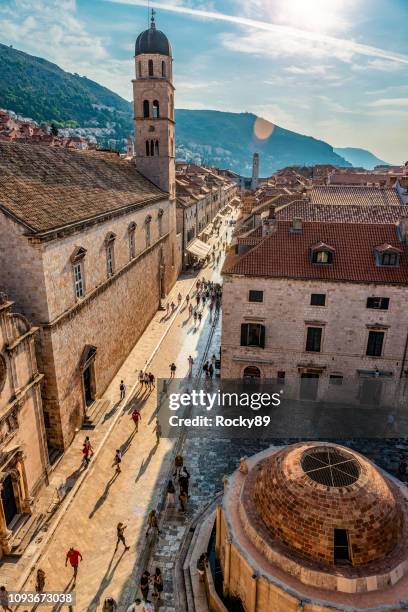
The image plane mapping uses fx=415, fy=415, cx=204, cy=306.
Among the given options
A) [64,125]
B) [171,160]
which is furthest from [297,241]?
[64,125]

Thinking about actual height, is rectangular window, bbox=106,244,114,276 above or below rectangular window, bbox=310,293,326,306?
above

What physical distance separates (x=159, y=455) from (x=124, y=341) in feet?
37.7

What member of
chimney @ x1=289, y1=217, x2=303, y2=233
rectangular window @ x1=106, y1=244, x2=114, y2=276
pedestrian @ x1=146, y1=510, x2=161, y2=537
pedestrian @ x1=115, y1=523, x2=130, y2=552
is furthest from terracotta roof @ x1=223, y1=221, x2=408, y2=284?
pedestrian @ x1=115, y1=523, x2=130, y2=552

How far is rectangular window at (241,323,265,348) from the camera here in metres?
26.1

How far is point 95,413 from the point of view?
24891mm

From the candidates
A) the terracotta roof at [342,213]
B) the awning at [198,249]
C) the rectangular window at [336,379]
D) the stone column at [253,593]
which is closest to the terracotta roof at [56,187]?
the terracotta roof at [342,213]

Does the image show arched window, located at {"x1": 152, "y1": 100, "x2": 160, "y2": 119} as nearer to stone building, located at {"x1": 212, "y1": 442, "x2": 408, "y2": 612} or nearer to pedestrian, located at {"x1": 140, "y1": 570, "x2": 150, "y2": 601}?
stone building, located at {"x1": 212, "y1": 442, "x2": 408, "y2": 612}

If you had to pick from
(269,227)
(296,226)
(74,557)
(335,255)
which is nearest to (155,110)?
(269,227)

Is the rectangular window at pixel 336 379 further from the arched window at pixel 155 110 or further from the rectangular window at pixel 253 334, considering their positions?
the arched window at pixel 155 110

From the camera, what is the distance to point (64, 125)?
191250 millimetres

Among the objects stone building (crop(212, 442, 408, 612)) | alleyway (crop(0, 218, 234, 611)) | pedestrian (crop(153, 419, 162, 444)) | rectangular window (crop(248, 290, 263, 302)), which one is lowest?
alleyway (crop(0, 218, 234, 611))

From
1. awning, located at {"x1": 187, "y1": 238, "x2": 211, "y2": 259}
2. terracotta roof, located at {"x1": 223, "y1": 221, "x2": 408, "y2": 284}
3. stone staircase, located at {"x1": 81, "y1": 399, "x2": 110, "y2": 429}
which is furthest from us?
awning, located at {"x1": 187, "y1": 238, "x2": 211, "y2": 259}

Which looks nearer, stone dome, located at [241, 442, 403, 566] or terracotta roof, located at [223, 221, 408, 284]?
stone dome, located at [241, 442, 403, 566]

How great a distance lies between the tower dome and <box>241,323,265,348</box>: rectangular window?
2987 centimetres
